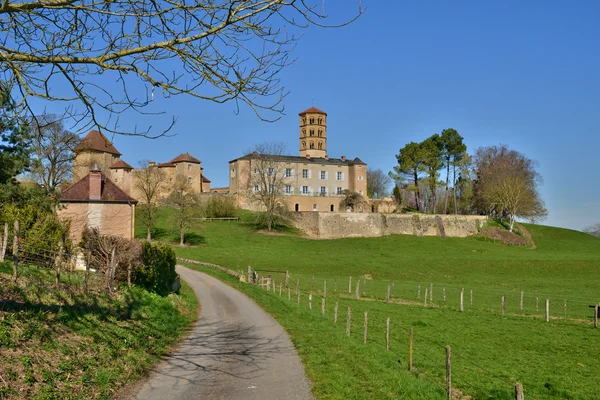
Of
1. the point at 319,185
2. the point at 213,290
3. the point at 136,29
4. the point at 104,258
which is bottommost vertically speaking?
the point at 213,290

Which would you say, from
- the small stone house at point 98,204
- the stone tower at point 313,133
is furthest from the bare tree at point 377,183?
the small stone house at point 98,204

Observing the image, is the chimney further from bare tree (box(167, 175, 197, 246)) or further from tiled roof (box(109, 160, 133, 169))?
tiled roof (box(109, 160, 133, 169))

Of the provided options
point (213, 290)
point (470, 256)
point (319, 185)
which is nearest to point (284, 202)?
point (319, 185)

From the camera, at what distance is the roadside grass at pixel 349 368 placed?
32.2 ft

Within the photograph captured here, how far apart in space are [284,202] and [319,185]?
17.9 meters

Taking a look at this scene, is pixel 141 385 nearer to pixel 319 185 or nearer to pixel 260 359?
pixel 260 359

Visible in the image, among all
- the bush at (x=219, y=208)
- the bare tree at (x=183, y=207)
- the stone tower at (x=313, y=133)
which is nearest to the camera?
the bare tree at (x=183, y=207)

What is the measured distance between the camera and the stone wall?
73.6m

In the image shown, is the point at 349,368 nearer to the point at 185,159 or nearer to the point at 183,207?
the point at 183,207

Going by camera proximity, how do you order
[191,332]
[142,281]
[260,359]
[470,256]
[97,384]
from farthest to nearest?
[470,256] → [142,281] → [191,332] → [260,359] → [97,384]

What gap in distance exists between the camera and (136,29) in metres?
7.39

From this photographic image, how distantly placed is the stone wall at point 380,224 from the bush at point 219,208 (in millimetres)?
9921

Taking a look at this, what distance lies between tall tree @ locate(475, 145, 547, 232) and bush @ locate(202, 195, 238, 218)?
38.8 m

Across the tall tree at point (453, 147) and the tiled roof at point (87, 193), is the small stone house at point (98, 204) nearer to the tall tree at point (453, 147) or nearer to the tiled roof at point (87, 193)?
the tiled roof at point (87, 193)
